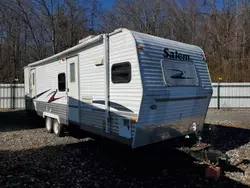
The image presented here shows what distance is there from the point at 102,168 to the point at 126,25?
2199cm

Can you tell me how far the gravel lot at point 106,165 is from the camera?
431 cm

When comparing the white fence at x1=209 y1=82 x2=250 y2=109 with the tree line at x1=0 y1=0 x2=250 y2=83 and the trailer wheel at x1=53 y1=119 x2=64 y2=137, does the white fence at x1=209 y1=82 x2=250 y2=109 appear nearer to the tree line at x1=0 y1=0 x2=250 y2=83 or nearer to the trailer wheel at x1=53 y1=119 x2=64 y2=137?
the tree line at x1=0 y1=0 x2=250 y2=83

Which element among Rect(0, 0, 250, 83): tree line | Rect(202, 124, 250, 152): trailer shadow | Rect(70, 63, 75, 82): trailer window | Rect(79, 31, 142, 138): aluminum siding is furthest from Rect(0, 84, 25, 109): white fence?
Rect(202, 124, 250, 152): trailer shadow

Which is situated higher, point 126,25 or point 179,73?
point 126,25

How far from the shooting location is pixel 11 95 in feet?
53.6

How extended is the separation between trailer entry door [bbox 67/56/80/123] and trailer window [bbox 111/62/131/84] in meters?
1.76

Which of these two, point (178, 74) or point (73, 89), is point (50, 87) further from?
point (178, 74)

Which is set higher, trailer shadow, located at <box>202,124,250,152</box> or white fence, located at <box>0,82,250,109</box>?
white fence, located at <box>0,82,250,109</box>

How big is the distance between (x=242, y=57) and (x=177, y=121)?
16460 millimetres

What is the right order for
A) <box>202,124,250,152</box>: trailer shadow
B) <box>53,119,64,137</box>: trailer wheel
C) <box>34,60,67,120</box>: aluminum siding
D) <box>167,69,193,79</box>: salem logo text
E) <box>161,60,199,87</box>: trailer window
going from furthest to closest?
<box>53,119,64,137</box>: trailer wheel
<box>34,60,67,120</box>: aluminum siding
<box>202,124,250,152</box>: trailer shadow
<box>167,69,193,79</box>: salem logo text
<box>161,60,199,87</box>: trailer window

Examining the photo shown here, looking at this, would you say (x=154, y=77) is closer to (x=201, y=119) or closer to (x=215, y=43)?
(x=201, y=119)

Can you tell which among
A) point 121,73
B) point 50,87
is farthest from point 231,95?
point 121,73

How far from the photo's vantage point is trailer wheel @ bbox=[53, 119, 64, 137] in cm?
780

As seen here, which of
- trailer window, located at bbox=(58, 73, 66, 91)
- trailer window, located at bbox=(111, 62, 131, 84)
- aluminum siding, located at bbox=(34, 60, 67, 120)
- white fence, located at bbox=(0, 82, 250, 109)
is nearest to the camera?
trailer window, located at bbox=(111, 62, 131, 84)
